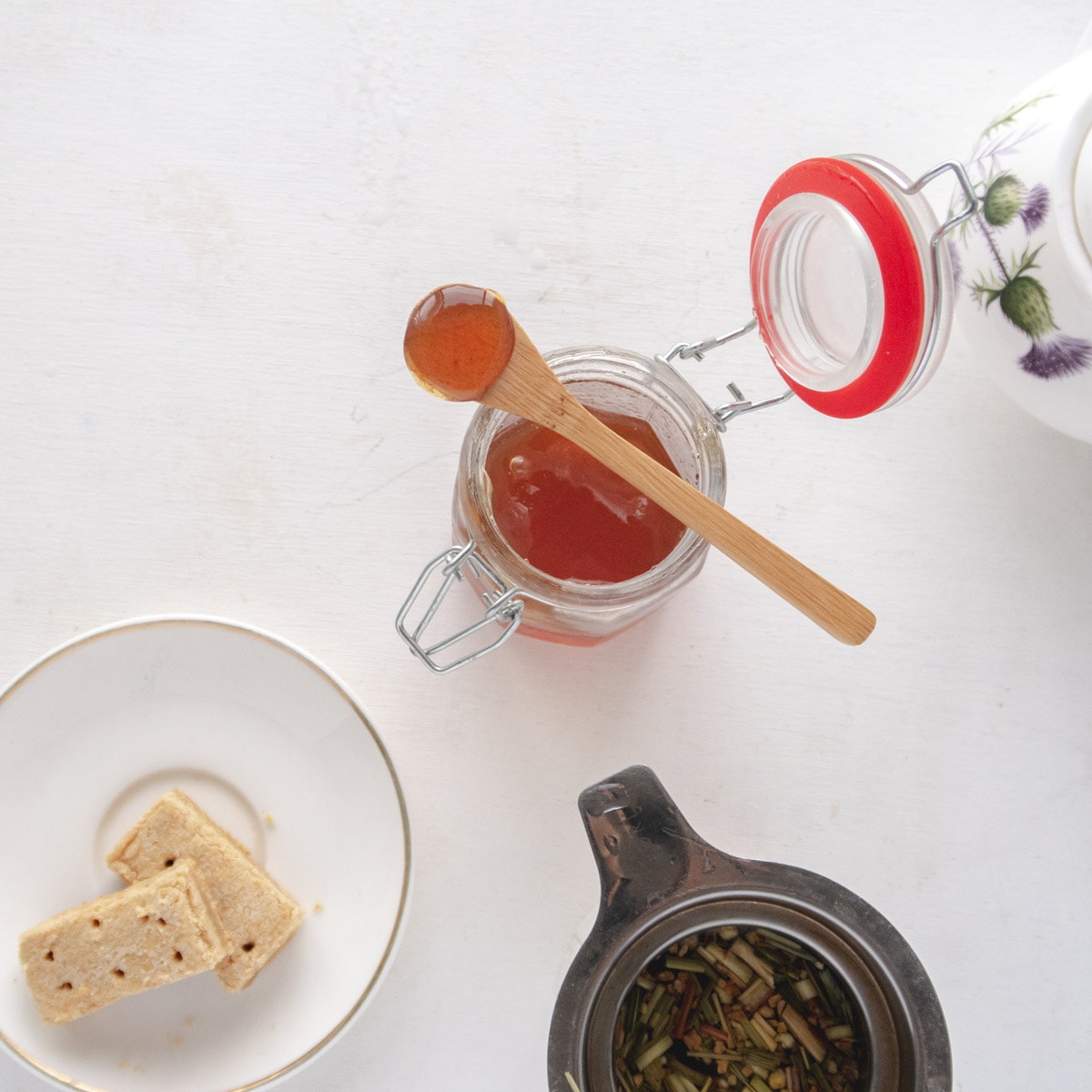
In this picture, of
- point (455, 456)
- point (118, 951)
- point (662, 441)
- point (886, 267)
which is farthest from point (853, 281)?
point (118, 951)

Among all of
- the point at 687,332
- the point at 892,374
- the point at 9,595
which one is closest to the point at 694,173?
the point at 687,332

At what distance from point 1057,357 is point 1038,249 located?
0.07m

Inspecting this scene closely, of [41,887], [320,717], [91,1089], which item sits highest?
[320,717]

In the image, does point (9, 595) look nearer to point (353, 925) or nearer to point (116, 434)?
point (116, 434)

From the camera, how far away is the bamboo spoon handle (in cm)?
62

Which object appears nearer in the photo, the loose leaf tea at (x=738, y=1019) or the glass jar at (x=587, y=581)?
Answer: the glass jar at (x=587, y=581)

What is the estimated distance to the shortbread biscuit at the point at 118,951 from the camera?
77cm

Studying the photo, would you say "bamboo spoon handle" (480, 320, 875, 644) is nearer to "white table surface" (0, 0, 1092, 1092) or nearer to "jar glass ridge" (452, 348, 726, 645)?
"jar glass ridge" (452, 348, 726, 645)

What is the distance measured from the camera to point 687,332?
85 cm

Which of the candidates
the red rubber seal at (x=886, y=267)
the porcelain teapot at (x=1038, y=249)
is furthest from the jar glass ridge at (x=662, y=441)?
the porcelain teapot at (x=1038, y=249)

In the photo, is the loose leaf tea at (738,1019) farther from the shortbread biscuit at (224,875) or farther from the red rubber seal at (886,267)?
the red rubber seal at (886,267)

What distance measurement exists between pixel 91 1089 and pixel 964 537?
0.83m

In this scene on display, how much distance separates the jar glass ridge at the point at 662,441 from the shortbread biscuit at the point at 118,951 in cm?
35

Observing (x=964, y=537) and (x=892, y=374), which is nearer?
(x=892, y=374)
